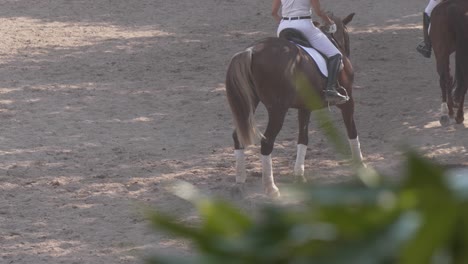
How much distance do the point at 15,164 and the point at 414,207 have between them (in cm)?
899

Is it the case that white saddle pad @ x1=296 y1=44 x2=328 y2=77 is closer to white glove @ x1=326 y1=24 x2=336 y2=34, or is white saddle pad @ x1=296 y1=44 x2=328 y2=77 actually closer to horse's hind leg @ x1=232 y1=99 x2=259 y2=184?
white glove @ x1=326 y1=24 x2=336 y2=34

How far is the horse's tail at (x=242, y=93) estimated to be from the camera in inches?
317

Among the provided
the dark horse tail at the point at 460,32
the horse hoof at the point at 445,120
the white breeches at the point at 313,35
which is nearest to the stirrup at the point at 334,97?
the white breeches at the point at 313,35

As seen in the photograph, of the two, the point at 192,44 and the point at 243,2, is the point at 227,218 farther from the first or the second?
the point at 243,2

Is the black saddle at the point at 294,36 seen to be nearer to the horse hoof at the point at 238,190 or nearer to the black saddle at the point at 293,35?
the black saddle at the point at 293,35

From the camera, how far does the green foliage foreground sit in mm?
671

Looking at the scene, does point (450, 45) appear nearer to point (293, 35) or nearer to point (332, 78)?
point (332, 78)

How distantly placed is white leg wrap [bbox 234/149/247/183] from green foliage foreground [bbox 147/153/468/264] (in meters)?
7.98

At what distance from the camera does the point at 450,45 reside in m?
10.6

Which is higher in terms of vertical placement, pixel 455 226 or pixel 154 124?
pixel 455 226

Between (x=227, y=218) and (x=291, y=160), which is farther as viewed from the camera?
(x=291, y=160)

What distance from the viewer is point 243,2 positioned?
59.0 feet

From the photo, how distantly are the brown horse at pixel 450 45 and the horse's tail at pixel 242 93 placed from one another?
3035 millimetres

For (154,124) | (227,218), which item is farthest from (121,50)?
(227,218)
